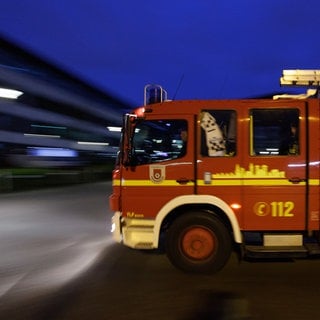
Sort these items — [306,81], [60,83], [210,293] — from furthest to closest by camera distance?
[60,83]
[306,81]
[210,293]

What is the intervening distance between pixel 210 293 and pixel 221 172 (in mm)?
1871

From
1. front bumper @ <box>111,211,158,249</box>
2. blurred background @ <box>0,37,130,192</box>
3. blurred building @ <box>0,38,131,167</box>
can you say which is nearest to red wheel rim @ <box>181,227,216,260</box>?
front bumper @ <box>111,211,158,249</box>

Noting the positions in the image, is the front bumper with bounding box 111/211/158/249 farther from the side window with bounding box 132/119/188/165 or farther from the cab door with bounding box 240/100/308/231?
the cab door with bounding box 240/100/308/231

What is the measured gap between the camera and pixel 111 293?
22.8 ft

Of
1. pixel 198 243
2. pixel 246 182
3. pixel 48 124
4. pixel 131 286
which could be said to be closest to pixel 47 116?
pixel 48 124

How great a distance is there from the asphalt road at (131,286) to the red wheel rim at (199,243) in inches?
13.0

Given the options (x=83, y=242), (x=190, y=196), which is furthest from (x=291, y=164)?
(x=83, y=242)

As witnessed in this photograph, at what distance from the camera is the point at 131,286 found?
23.9ft

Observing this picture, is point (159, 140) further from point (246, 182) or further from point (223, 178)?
point (246, 182)

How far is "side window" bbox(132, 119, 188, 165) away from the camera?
8.08 meters

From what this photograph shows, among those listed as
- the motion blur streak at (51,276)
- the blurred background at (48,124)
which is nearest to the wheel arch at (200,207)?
the motion blur streak at (51,276)

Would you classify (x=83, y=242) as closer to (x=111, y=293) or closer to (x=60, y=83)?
(x=111, y=293)

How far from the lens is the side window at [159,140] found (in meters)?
8.08

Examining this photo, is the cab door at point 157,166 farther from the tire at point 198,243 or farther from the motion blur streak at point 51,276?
the motion blur streak at point 51,276
